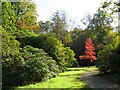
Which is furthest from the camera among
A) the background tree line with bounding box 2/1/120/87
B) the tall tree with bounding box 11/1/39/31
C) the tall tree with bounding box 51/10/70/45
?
the tall tree with bounding box 51/10/70/45

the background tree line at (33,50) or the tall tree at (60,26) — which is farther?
the tall tree at (60,26)

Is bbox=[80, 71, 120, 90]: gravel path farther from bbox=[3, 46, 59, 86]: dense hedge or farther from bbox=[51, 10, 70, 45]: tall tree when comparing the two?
bbox=[51, 10, 70, 45]: tall tree

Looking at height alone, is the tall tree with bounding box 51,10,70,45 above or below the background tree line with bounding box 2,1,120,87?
above

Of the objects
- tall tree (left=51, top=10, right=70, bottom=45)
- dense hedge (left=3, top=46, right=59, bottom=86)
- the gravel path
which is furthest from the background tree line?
tall tree (left=51, top=10, right=70, bottom=45)

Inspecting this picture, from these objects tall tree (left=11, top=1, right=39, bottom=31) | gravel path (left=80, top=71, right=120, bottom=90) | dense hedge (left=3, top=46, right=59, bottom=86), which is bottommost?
gravel path (left=80, top=71, right=120, bottom=90)

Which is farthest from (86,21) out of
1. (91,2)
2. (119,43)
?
Result: (119,43)

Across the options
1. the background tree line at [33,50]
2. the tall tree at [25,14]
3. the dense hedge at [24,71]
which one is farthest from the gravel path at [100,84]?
the tall tree at [25,14]

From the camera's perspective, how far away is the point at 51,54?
10633 millimetres

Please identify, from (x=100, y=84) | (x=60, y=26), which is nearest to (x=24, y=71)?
(x=100, y=84)

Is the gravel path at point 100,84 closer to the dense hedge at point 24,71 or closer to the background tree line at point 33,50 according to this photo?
the background tree line at point 33,50

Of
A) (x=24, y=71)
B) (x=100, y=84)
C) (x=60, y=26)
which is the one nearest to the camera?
(x=100, y=84)

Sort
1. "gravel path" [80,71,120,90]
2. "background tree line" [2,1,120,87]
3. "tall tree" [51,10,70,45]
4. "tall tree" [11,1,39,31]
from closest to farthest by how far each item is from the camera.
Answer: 1. "gravel path" [80,71,120,90]
2. "background tree line" [2,1,120,87]
3. "tall tree" [11,1,39,31]
4. "tall tree" [51,10,70,45]

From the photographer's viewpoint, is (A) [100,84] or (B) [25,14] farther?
(B) [25,14]

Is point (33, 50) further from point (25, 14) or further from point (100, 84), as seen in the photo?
point (25, 14)
